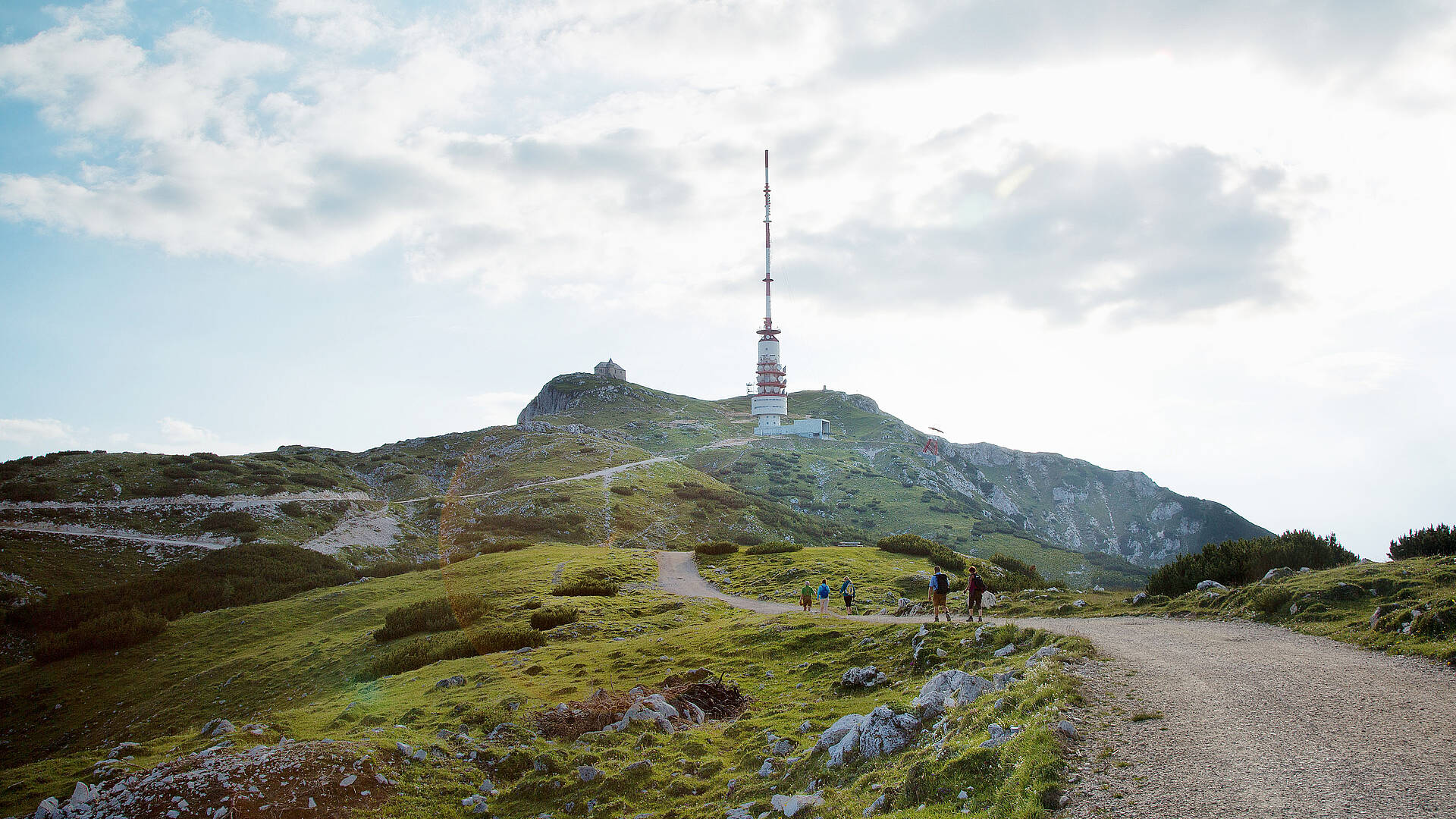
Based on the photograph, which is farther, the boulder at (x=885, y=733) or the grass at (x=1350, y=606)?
the grass at (x=1350, y=606)

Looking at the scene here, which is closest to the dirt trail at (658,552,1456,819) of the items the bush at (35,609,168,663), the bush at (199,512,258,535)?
the bush at (35,609,168,663)

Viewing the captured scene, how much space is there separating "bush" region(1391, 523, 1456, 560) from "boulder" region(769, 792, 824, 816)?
28608 mm

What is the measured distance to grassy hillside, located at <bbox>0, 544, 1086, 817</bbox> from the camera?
43.9 ft

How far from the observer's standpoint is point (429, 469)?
12081 cm

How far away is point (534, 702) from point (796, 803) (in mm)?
12023

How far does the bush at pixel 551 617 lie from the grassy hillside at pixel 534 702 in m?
0.95

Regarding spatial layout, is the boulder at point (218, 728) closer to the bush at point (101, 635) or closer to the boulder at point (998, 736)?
the boulder at point (998, 736)

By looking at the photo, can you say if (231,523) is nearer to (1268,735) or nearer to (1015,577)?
(1015,577)

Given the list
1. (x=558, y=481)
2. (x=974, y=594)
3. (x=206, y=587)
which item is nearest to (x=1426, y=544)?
(x=974, y=594)

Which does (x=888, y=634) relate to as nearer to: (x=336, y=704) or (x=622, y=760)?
(x=622, y=760)

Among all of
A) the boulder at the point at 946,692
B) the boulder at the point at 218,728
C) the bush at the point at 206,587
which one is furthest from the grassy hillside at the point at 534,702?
the bush at the point at 206,587

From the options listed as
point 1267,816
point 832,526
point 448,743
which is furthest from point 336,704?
point 832,526

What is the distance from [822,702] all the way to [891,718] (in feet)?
16.8

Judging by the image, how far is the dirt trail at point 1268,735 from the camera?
9.35 meters
